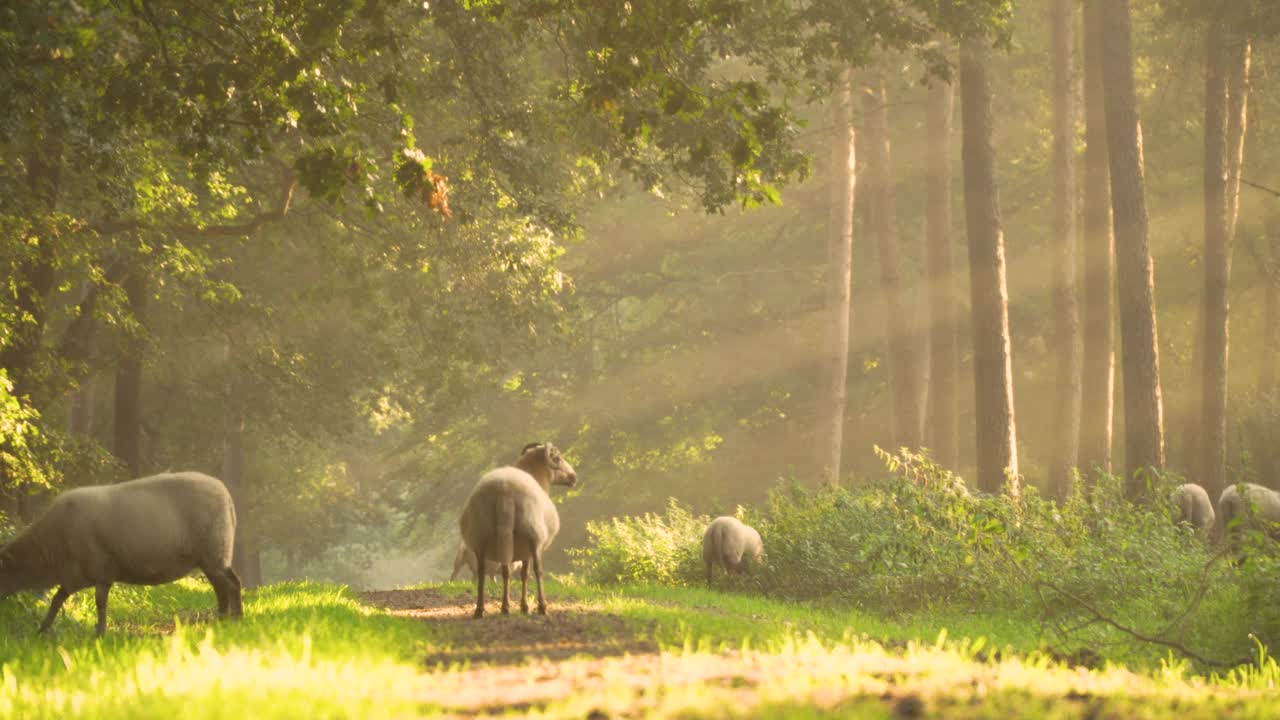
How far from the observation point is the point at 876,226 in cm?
3434

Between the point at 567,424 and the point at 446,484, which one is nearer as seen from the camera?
the point at 567,424

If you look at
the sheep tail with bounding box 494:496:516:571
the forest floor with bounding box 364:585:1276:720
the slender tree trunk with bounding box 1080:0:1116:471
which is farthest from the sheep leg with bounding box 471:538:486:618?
the slender tree trunk with bounding box 1080:0:1116:471

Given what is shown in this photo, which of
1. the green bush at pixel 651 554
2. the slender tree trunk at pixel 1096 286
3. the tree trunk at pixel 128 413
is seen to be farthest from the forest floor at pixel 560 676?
the tree trunk at pixel 128 413

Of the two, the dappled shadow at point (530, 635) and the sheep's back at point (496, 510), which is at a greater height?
the sheep's back at point (496, 510)

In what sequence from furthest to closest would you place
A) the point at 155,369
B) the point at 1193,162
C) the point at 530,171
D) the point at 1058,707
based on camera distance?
the point at 1193,162
the point at 155,369
the point at 530,171
the point at 1058,707

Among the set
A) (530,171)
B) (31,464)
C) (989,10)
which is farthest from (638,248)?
(31,464)

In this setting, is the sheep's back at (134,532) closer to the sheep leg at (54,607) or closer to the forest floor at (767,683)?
the sheep leg at (54,607)

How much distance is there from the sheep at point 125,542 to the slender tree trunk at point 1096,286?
1697 centimetres

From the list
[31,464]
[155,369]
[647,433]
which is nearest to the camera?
[31,464]

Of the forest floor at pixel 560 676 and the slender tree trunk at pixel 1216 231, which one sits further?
the slender tree trunk at pixel 1216 231

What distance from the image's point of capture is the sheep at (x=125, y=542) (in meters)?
10.8

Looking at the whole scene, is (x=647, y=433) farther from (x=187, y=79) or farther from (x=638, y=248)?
(x=187, y=79)

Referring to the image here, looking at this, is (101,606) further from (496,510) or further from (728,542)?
(728,542)

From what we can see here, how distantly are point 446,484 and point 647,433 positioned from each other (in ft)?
33.1
